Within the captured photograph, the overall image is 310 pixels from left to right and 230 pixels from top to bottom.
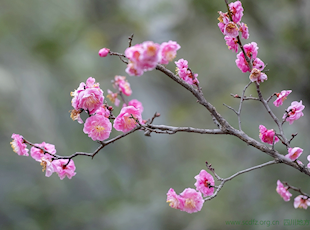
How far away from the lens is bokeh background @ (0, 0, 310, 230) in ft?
4.65

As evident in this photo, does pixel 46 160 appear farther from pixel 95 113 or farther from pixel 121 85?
pixel 121 85

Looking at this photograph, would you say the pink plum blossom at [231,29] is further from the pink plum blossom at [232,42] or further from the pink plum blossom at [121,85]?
the pink plum blossom at [121,85]

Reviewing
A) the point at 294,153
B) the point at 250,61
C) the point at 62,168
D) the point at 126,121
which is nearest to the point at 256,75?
the point at 250,61

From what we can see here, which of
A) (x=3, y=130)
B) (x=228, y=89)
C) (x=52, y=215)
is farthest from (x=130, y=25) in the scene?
(x=52, y=215)

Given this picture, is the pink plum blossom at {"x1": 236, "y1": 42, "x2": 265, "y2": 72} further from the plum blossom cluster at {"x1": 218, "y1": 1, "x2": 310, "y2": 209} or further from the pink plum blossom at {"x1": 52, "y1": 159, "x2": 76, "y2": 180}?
the pink plum blossom at {"x1": 52, "y1": 159, "x2": 76, "y2": 180}

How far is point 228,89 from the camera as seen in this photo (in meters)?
1.74

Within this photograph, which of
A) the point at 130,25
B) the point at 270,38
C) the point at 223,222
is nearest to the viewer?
the point at 223,222

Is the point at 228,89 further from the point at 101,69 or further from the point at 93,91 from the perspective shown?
the point at 93,91

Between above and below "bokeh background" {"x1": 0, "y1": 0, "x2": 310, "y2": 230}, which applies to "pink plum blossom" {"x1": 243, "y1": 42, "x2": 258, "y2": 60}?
below

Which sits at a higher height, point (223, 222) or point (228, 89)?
point (228, 89)

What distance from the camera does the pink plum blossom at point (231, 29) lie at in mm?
471

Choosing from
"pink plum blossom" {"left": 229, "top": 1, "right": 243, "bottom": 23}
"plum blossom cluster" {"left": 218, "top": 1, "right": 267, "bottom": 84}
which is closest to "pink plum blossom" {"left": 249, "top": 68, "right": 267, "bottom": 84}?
"plum blossom cluster" {"left": 218, "top": 1, "right": 267, "bottom": 84}

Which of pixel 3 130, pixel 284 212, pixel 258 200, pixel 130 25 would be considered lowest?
pixel 284 212

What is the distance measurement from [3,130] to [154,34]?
1201 mm
